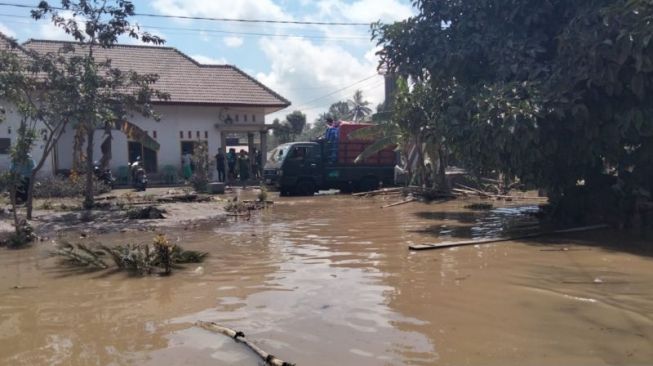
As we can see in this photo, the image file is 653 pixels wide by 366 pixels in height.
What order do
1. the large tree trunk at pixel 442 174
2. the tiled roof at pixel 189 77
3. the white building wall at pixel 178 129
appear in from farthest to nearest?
the tiled roof at pixel 189 77, the white building wall at pixel 178 129, the large tree trunk at pixel 442 174

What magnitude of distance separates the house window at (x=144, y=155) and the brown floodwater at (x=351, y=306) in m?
17.1

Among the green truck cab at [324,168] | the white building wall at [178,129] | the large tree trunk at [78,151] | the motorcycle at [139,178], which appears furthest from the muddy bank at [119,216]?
the white building wall at [178,129]

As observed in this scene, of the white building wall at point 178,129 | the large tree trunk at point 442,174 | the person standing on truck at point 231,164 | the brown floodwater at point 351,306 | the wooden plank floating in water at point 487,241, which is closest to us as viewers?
the brown floodwater at point 351,306

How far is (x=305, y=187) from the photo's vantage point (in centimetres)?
2212

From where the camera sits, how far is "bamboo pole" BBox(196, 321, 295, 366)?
4.35 meters

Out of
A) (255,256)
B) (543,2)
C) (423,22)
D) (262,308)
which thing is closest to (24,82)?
(255,256)

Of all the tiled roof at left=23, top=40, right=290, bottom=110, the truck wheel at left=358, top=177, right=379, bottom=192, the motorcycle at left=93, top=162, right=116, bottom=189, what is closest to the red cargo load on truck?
the truck wheel at left=358, top=177, right=379, bottom=192

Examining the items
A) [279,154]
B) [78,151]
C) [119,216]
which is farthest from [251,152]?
[119,216]

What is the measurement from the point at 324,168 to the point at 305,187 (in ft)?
3.44

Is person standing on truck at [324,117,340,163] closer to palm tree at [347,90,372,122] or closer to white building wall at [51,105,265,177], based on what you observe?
white building wall at [51,105,265,177]

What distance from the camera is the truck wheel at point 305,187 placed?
72.3 feet

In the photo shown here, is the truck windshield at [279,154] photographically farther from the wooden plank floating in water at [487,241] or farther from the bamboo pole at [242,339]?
the bamboo pole at [242,339]

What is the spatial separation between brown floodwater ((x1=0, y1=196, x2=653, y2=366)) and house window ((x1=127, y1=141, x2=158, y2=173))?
56.0 feet

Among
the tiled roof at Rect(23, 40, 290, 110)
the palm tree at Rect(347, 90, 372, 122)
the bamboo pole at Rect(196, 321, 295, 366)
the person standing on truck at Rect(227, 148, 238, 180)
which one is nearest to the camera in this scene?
the bamboo pole at Rect(196, 321, 295, 366)
